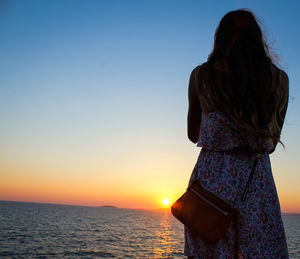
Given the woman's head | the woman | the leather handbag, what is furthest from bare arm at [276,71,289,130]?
the leather handbag

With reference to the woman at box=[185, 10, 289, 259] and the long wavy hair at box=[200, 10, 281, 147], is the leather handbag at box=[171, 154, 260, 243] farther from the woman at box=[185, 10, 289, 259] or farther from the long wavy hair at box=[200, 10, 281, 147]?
the long wavy hair at box=[200, 10, 281, 147]

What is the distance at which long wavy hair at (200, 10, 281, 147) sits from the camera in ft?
4.48

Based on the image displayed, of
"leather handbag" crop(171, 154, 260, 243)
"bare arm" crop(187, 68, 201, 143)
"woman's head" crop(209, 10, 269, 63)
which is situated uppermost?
"woman's head" crop(209, 10, 269, 63)

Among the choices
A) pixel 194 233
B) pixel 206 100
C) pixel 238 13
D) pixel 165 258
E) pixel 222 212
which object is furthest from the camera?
pixel 165 258

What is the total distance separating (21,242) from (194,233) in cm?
3426

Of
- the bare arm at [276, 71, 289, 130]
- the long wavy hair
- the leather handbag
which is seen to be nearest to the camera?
the leather handbag

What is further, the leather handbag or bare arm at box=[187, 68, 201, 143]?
bare arm at box=[187, 68, 201, 143]

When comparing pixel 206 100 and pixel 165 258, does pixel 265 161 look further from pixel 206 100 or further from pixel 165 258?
pixel 165 258

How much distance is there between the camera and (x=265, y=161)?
1396 mm

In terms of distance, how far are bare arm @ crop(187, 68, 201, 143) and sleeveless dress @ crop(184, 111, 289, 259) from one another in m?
0.20

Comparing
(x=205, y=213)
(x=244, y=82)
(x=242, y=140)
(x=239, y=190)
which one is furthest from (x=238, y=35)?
(x=205, y=213)

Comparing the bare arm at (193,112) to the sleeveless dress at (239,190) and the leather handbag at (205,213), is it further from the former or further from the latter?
the leather handbag at (205,213)

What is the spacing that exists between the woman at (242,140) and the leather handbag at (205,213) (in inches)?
1.6

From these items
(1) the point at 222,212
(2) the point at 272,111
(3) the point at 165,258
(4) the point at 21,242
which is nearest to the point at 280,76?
(2) the point at 272,111
